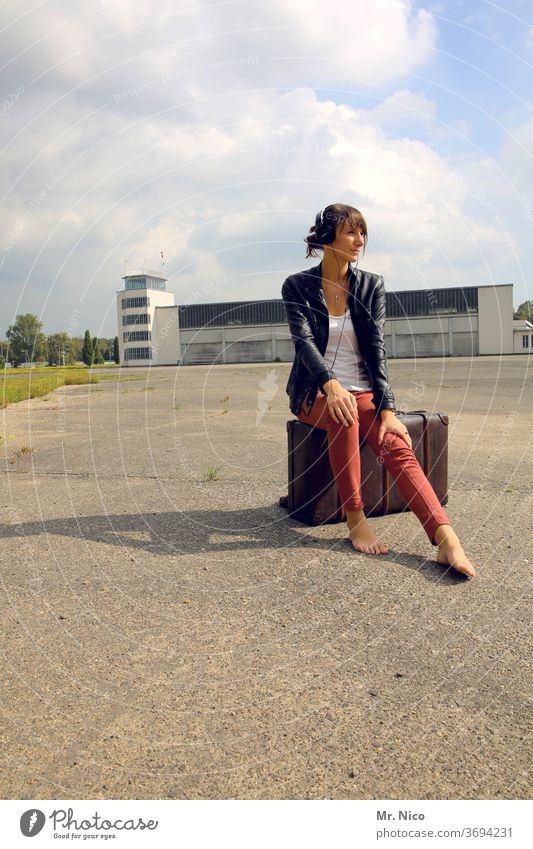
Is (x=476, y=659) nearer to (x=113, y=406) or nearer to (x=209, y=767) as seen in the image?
(x=209, y=767)

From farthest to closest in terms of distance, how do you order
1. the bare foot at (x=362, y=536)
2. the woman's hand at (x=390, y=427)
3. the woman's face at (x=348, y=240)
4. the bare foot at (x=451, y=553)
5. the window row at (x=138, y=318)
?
the window row at (x=138, y=318), the woman's face at (x=348, y=240), the woman's hand at (x=390, y=427), the bare foot at (x=362, y=536), the bare foot at (x=451, y=553)

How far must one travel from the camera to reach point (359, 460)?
4137 millimetres

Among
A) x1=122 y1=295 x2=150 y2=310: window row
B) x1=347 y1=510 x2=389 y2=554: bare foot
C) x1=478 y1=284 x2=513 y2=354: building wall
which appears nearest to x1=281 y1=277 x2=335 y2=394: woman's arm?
x1=347 y1=510 x2=389 y2=554: bare foot

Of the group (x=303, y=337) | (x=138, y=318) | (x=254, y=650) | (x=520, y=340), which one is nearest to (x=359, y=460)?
(x=303, y=337)

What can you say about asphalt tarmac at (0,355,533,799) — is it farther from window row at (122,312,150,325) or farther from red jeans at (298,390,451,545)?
window row at (122,312,150,325)

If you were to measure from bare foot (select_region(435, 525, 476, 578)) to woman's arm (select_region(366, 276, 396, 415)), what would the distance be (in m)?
0.82

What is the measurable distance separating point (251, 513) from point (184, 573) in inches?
51.1

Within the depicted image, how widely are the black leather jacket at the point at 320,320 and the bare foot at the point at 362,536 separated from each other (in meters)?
0.68

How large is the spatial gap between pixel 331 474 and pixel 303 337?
843mm

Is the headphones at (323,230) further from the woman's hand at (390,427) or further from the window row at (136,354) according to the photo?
the window row at (136,354)

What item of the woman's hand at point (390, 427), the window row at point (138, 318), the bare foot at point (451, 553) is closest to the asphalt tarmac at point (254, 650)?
the bare foot at point (451, 553)

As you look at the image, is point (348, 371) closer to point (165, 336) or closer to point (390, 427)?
point (390, 427)

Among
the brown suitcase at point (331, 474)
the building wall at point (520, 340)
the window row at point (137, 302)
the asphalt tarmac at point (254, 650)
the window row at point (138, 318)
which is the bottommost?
the asphalt tarmac at point (254, 650)

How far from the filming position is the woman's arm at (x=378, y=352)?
421cm
